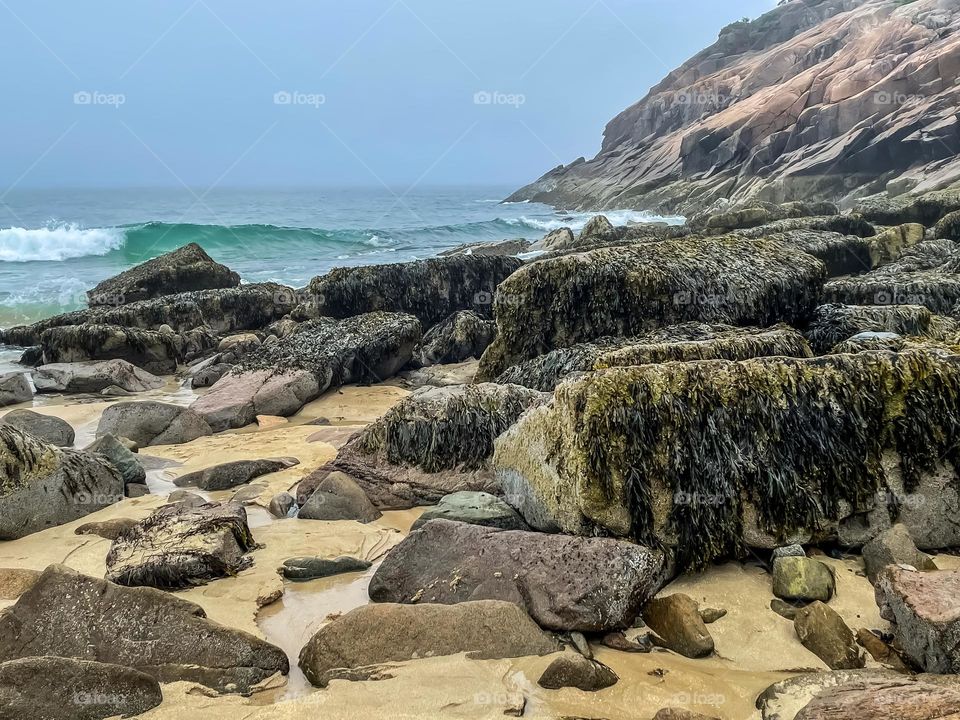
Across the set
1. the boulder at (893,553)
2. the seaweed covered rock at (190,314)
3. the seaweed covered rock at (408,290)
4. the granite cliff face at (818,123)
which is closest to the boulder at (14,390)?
the seaweed covered rock at (190,314)

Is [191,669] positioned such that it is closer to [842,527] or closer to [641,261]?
[842,527]

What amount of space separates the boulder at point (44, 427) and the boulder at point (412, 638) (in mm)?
4727

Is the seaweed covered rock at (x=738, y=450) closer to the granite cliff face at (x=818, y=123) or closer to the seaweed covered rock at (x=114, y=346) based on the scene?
the seaweed covered rock at (x=114, y=346)

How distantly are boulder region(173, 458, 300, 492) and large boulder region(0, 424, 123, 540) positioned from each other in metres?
0.54

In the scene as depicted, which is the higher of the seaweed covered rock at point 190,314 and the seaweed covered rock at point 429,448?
the seaweed covered rock at point 190,314

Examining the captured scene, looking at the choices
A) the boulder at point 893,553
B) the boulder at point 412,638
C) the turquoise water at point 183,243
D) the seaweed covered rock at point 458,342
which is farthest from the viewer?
the turquoise water at point 183,243

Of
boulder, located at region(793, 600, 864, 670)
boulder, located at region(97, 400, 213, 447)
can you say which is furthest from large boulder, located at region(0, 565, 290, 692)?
boulder, located at region(97, 400, 213, 447)

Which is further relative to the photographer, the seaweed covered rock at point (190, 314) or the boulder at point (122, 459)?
the seaweed covered rock at point (190, 314)

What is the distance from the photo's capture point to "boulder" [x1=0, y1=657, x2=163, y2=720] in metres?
2.44

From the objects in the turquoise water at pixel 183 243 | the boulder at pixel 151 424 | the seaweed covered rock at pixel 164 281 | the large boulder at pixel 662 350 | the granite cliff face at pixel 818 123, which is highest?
the granite cliff face at pixel 818 123

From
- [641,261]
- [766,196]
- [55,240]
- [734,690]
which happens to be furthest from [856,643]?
[55,240]

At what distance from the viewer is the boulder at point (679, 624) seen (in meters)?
3.11

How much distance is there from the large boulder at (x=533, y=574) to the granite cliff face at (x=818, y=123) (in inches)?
985

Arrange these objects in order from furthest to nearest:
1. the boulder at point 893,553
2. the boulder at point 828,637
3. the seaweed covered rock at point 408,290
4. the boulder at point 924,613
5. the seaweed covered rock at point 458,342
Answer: the seaweed covered rock at point 408,290 → the seaweed covered rock at point 458,342 → the boulder at point 893,553 → the boulder at point 828,637 → the boulder at point 924,613
